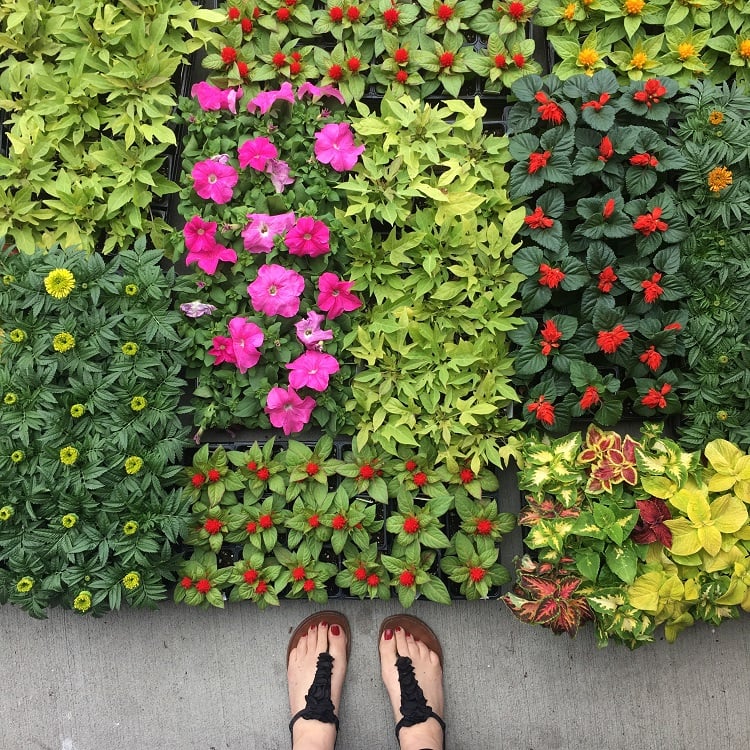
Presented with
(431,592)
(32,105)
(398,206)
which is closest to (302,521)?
(431,592)

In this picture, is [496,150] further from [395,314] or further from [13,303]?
[13,303]

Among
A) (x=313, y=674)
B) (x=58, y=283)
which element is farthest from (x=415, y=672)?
(x=58, y=283)

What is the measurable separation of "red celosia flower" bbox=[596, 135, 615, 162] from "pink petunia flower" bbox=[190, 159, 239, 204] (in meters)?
1.18

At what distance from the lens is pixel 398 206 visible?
1.94 metres

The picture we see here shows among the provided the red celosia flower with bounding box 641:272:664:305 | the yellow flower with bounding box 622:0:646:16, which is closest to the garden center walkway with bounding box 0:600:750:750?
the red celosia flower with bounding box 641:272:664:305

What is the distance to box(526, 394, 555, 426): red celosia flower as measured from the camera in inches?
71.6

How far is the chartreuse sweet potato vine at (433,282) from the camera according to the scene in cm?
192

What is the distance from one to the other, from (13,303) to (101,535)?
0.78m

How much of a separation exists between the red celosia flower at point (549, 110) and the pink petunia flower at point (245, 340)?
3.80 feet

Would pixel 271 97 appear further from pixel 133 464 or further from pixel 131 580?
pixel 131 580

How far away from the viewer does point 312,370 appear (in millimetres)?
1884

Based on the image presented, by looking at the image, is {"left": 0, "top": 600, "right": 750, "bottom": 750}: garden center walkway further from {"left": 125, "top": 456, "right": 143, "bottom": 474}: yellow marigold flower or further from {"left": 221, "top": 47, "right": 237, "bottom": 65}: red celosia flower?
{"left": 221, "top": 47, "right": 237, "bottom": 65}: red celosia flower

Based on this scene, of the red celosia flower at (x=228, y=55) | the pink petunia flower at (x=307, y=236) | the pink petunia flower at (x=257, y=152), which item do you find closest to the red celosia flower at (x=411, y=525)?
the pink petunia flower at (x=307, y=236)

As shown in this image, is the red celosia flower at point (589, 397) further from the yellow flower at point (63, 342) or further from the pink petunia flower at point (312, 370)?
the yellow flower at point (63, 342)
